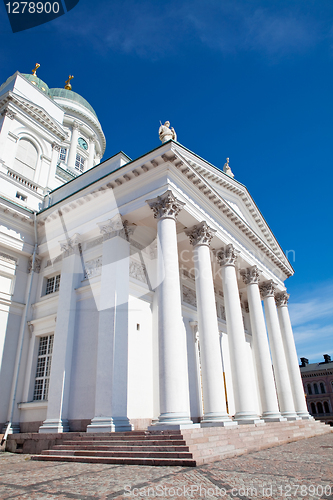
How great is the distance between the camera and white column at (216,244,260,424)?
14.6 m

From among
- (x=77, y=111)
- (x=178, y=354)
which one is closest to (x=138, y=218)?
(x=178, y=354)

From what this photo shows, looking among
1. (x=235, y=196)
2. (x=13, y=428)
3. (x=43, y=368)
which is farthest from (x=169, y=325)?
(x=235, y=196)

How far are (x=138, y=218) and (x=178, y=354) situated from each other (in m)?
6.33

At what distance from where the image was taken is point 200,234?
1495 centimetres

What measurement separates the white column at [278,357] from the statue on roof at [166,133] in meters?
11.9

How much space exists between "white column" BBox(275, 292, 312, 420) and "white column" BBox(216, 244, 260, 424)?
326 inches

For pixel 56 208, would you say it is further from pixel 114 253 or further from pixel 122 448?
pixel 122 448

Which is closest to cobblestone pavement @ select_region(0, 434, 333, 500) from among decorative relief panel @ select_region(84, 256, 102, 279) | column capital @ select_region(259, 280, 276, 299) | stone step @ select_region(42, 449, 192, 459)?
stone step @ select_region(42, 449, 192, 459)

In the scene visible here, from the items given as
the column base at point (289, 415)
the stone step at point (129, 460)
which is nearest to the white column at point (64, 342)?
the stone step at point (129, 460)

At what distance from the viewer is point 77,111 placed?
3588 centimetres

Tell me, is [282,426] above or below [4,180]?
below

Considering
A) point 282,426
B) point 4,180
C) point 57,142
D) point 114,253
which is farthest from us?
point 57,142

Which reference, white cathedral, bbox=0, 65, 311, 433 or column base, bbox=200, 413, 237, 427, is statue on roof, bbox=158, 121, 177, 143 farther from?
column base, bbox=200, 413, 237, 427

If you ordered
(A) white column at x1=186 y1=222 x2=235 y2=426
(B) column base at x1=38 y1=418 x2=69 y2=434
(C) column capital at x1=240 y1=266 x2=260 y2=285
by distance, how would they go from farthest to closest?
(C) column capital at x1=240 y1=266 x2=260 y2=285
(B) column base at x1=38 y1=418 x2=69 y2=434
(A) white column at x1=186 y1=222 x2=235 y2=426
